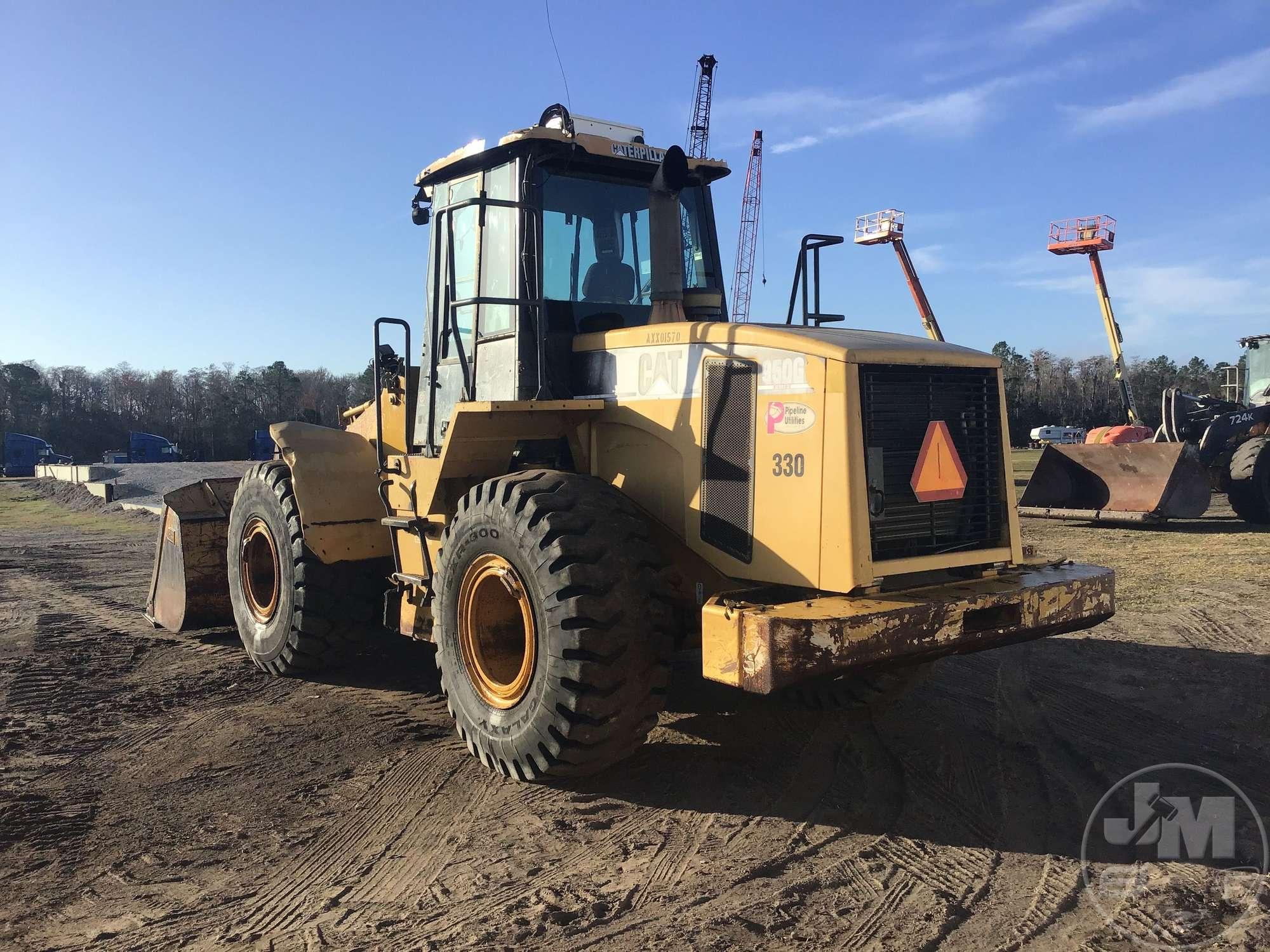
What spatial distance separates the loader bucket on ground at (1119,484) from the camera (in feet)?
47.1

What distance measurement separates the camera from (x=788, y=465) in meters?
4.44

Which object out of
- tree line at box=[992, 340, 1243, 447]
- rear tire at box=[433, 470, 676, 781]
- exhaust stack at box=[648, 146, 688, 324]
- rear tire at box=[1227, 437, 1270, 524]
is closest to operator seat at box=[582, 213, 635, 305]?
exhaust stack at box=[648, 146, 688, 324]

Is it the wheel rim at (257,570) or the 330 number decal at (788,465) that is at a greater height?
the 330 number decal at (788,465)

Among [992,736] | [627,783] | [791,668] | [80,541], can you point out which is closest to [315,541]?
[627,783]

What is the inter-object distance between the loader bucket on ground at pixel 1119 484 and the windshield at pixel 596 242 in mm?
11042

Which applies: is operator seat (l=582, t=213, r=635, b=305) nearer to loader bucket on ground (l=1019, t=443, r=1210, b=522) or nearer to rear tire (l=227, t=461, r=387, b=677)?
rear tire (l=227, t=461, r=387, b=677)

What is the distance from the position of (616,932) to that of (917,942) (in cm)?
102

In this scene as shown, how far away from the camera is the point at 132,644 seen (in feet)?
26.6

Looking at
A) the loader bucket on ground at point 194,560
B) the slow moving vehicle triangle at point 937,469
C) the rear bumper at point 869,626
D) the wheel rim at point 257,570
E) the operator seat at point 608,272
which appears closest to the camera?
the rear bumper at point 869,626

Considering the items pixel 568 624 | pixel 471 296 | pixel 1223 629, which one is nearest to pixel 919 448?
pixel 568 624

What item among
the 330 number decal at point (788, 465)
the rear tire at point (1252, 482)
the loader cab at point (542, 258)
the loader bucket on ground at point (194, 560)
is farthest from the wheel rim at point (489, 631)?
the rear tire at point (1252, 482)

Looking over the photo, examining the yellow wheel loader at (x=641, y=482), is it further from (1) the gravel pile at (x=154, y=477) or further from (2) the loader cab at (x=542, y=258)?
(1) the gravel pile at (x=154, y=477)

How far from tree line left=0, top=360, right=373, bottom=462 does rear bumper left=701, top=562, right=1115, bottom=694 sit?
2253 inches

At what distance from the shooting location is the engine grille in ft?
14.5
